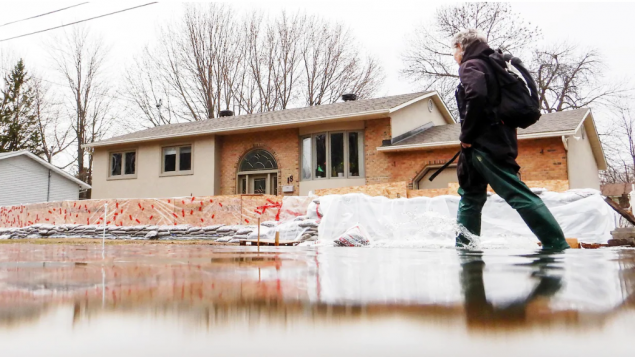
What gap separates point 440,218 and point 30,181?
29.8 m

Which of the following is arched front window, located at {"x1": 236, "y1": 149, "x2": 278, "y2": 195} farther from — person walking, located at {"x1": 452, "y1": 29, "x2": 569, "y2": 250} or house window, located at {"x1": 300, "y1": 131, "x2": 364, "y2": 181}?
person walking, located at {"x1": 452, "y1": 29, "x2": 569, "y2": 250}

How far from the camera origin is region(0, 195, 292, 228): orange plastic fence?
11.8m

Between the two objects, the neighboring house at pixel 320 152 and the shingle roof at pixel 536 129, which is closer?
the shingle roof at pixel 536 129

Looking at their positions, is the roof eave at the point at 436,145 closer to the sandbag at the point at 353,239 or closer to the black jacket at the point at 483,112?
the sandbag at the point at 353,239

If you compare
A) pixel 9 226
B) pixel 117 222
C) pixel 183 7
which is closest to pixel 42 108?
pixel 183 7

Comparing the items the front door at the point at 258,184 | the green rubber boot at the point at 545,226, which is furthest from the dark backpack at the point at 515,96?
the front door at the point at 258,184

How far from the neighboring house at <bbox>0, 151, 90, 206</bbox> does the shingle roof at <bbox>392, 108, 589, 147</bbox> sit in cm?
2471

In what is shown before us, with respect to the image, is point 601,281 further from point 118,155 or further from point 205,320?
point 118,155

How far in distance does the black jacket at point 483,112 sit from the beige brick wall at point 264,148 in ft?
46.8

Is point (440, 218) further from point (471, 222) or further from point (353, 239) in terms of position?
point (471, 222)

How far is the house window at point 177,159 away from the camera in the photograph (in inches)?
791

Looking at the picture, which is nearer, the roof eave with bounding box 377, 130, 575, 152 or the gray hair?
the gray hair

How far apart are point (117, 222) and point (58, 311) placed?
1398 cm

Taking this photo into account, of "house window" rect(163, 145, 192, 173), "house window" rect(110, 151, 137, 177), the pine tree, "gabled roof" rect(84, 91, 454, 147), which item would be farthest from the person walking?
the pine tree
